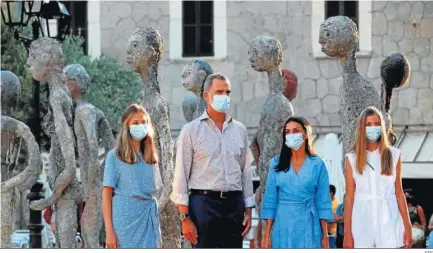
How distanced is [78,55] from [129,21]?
146cm

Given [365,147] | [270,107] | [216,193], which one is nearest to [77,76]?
[270,107]

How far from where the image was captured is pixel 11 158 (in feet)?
52.9

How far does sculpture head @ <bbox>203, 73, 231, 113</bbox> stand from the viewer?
14.4 metres

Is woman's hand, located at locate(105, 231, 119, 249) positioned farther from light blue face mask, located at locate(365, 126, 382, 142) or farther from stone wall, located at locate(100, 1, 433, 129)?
stone wall, located at locate(100, 1, 433, 129)

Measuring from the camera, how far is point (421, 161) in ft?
89.7

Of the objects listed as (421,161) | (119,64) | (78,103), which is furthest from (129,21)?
(78,103)

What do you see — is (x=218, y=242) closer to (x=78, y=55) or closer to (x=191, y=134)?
(x=191, y=134)

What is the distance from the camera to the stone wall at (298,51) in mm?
30750

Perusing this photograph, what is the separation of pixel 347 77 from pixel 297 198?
1.77 meters

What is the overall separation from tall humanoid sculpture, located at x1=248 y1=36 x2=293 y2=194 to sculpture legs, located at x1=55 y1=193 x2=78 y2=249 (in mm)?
1697

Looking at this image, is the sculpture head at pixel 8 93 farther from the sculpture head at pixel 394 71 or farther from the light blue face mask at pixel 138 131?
the sculpture head at pixel 394 71

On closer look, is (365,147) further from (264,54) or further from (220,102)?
(264,54)

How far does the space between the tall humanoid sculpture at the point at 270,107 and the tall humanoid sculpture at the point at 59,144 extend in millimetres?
1651

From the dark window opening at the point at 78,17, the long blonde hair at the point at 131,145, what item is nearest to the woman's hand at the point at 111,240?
the long blonde hair at the point at 131,145
